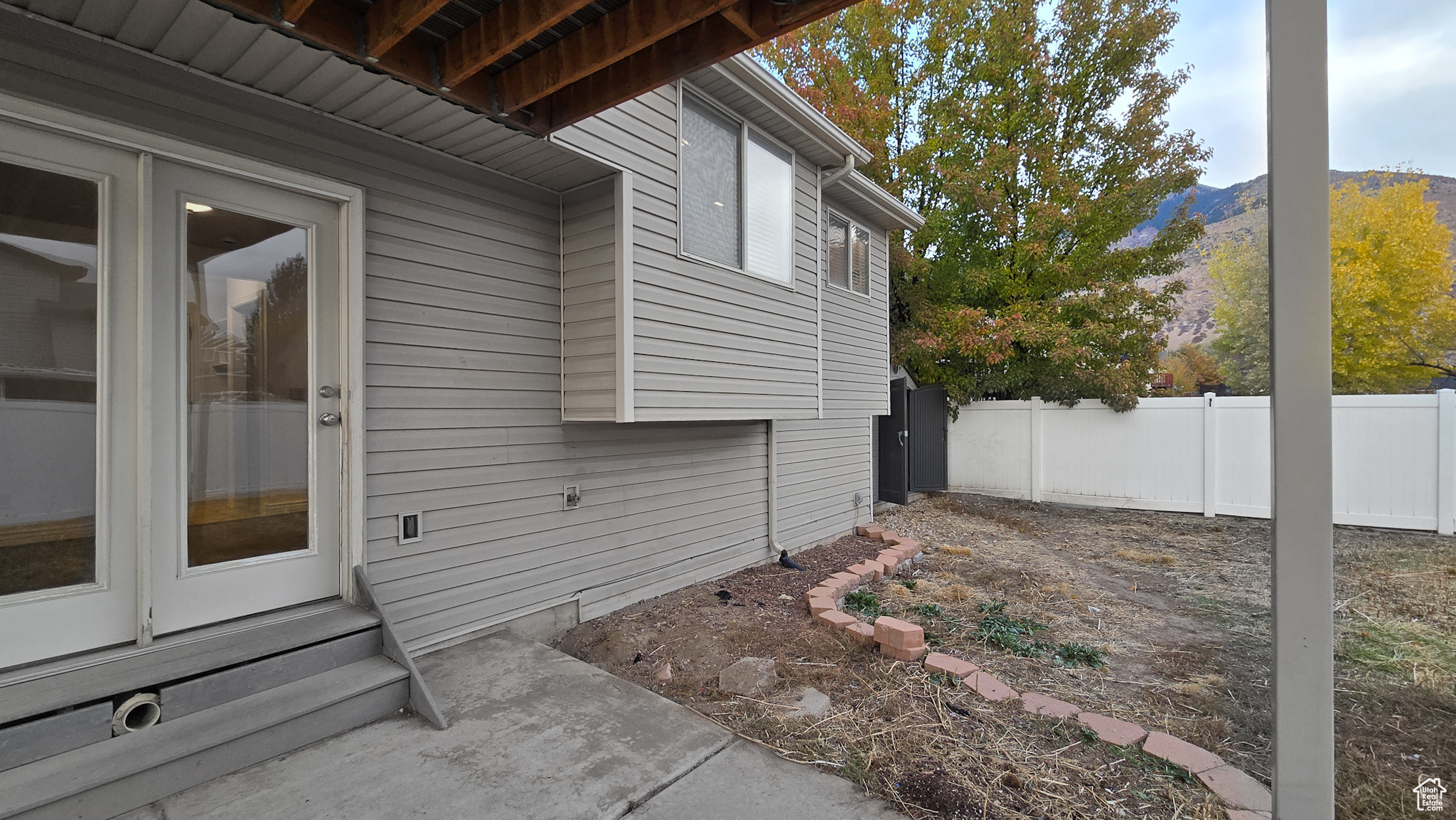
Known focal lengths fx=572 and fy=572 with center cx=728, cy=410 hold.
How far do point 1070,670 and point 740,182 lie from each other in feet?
12.7

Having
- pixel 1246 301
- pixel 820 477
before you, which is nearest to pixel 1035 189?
pixel 820 477

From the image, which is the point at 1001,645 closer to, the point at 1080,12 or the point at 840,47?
the point at 1080,12

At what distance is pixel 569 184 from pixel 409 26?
1.63 m

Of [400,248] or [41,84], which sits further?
[400,248]

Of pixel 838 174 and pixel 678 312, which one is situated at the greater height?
pixel 838 174

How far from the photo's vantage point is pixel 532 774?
211cm

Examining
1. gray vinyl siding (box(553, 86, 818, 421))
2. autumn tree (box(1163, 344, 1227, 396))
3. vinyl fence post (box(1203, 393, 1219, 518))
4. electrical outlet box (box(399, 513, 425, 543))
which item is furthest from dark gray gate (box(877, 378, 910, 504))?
electrical outlet box (box(399, 513, 425, 543))

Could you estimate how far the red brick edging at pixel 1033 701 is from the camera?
2.06 meters

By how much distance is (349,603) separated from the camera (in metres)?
2.72

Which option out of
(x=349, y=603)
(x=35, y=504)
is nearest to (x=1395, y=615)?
(x=349, y=603)

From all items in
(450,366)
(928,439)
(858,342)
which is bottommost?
(928,439)

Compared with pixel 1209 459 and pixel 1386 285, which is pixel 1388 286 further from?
pixel 1209 459

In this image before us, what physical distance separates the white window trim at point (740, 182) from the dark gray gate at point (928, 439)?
5.07m

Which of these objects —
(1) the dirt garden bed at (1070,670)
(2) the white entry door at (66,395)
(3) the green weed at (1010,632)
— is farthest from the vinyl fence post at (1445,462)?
(2) the white entry door at (66,395)
